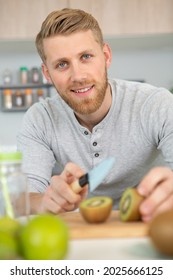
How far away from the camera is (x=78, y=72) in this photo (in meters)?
1.52

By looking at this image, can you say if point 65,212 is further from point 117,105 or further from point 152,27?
point 152,27

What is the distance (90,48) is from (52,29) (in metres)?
0.14

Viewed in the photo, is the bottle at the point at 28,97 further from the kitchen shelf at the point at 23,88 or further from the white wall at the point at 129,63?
the white wall at the point at 129,63

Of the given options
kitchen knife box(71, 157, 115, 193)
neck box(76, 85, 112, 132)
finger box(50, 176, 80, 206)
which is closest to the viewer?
kitchen knife box(71, 157, 115, 193)

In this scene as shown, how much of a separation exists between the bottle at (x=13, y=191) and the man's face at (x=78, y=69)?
0.75 meters

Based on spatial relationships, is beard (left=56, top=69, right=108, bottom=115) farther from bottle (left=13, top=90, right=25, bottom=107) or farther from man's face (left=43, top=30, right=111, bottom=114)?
bottle (left=13, top=90, right=25, bottom=107)

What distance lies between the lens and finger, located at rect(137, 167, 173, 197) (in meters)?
0.83

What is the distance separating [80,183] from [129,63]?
9.55ft

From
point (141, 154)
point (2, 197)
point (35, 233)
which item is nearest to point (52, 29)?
point (141, 154)

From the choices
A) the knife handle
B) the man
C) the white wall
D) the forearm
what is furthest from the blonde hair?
the white wall

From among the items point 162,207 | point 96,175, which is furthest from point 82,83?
point 162,207

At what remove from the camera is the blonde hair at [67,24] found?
1.51 meters

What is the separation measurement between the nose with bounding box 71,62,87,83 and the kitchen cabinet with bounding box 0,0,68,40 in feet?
6.41

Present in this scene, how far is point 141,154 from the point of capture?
1595 mm
